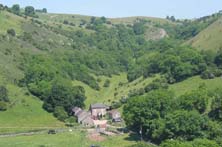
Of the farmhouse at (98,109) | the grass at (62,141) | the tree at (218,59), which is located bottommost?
the grass at (62,141)

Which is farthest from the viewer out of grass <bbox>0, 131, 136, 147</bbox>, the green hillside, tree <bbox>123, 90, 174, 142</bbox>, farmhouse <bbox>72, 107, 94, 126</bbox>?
farmhouse <bbox>72, 107, 94, 126</bbox>

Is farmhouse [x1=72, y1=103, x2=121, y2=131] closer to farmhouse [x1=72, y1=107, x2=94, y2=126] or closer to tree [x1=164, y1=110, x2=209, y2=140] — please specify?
farmhouse [x1=72, y1=107, x2=94, y2=126]

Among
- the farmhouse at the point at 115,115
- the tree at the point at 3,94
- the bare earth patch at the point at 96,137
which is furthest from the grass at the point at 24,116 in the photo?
the bare earth patch at the point at 96,137

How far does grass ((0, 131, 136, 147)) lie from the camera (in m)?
110

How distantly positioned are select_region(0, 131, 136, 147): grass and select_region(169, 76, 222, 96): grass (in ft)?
102

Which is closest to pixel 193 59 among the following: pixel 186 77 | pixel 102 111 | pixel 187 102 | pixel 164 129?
pixel 186 77

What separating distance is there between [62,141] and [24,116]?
25435 millimetres

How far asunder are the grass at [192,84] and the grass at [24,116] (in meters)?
33.0

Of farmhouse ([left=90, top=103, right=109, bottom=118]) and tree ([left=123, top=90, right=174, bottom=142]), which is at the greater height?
farmhouse ([left=90, top=103, right=109, bottom=118])

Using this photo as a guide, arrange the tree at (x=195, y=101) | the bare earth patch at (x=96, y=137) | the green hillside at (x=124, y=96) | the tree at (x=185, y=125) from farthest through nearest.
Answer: the tree at (x=195, y=101) < the bare earth patch at (x=96, y=137) < the green hillside at (x=124, y=96) < the tree at (x=185, y=125)

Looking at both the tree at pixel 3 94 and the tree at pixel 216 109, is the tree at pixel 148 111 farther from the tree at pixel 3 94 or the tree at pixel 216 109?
the tree at pixel 3 94

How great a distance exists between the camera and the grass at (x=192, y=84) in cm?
14109

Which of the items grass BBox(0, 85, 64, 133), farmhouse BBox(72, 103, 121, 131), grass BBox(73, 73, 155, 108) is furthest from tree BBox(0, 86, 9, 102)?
grass BBox(73, 73, 155, 108)

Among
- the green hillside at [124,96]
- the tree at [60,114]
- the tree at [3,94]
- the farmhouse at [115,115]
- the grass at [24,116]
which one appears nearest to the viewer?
the green hillside at [124,96]
